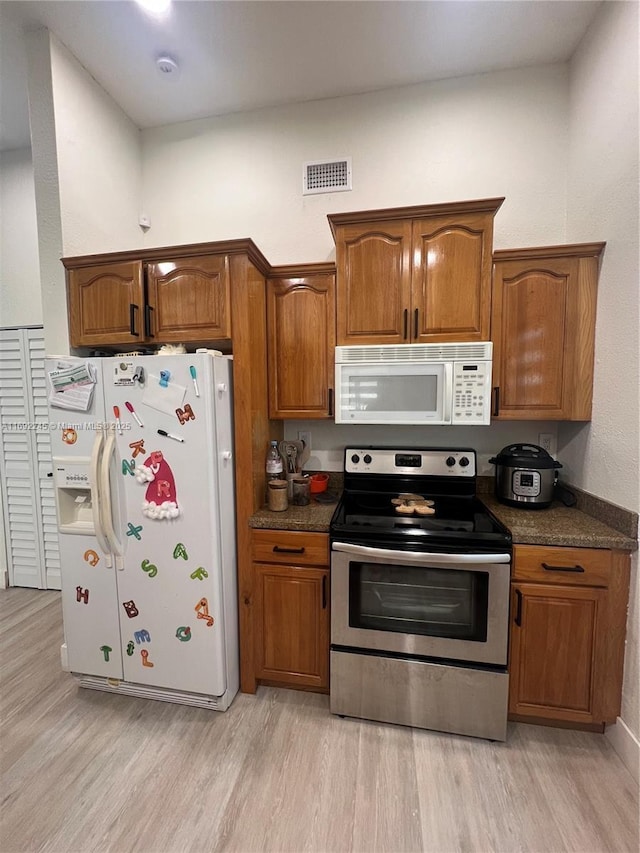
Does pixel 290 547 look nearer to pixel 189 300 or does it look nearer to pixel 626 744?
pixel 189 300

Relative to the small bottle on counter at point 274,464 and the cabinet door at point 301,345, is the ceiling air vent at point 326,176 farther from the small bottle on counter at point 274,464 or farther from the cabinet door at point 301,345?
the small bottle on counter at point 274,464

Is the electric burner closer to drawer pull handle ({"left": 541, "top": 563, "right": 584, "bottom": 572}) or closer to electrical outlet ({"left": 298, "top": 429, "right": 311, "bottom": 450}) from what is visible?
drawer pull handle ({"left": 541, "top": 563, "right": 584, "bottom": 572})

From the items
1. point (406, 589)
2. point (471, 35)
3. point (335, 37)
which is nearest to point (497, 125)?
point (471, 35)

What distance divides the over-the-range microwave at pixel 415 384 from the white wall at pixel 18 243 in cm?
244

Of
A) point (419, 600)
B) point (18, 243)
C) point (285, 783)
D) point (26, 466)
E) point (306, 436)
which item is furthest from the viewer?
point (26, 466)

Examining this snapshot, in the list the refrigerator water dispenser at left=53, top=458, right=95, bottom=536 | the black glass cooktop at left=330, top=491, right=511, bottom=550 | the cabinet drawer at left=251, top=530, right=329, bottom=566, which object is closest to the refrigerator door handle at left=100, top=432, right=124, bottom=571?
the refrigerator water dispenser at left=53, top=458, right=95, bottom=536

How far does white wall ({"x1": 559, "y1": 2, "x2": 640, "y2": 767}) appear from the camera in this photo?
57.6 inches

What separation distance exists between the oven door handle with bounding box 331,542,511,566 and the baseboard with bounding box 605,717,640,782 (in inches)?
33.6

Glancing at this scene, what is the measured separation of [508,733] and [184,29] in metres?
3.78

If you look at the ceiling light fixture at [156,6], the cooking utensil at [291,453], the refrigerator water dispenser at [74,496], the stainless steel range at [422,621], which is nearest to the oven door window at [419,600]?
the stainless steel range at [422,621]

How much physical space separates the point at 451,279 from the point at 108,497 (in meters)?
1.99

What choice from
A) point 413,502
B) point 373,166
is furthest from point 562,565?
point 373,166

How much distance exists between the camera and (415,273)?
1.79m

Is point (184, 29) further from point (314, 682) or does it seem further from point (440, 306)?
point (314, 682)
